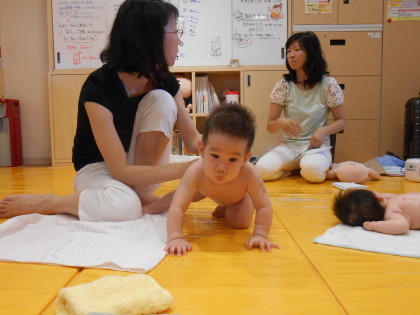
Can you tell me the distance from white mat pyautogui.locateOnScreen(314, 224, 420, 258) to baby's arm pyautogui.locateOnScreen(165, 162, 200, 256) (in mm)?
350

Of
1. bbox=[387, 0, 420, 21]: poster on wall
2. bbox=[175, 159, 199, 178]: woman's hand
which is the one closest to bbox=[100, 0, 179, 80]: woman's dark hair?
bbox=[175, 159, 199, 178]: woman's hand

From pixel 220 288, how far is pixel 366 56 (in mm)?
2832

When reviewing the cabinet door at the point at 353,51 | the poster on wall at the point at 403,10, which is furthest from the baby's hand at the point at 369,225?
the poster on wall at the point at 403,10

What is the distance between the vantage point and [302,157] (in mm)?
2084

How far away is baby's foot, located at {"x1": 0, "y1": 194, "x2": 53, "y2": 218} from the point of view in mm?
1255

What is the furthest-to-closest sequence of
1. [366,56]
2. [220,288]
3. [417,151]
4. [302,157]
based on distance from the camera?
[366,56]
[417,151]
[302,157]
[220,288]

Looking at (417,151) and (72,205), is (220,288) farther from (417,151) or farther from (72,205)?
(417,151)

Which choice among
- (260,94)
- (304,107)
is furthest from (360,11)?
(304,107)

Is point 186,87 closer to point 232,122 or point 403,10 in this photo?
point 403,10

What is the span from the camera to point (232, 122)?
0.92m

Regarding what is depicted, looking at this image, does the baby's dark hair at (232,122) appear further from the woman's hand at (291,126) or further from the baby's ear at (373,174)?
the baby's ear at (373,174)

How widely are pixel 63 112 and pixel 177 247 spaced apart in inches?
99.6

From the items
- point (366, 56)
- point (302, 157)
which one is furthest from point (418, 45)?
point (302, 157)

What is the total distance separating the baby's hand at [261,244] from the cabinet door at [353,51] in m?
2.42
